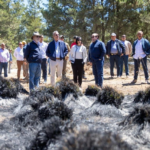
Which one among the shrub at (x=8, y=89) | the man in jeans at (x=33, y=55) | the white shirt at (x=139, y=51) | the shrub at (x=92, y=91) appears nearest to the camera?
the shrub at (x=8, y=89)

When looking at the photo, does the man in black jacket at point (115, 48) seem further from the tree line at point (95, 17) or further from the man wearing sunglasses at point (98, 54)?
the tree line at point (95, 17)

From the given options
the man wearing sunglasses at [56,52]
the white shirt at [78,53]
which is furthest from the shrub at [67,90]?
the white shirt at [78,53]

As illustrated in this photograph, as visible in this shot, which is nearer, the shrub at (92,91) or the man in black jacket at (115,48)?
the shrub at (92,91)

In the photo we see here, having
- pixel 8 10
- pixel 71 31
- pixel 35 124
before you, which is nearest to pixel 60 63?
pixel 35 124

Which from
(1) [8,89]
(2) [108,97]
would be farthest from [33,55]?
(2) [108,97]

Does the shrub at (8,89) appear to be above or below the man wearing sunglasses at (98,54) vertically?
below

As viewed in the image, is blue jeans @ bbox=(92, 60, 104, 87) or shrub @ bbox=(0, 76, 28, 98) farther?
blue jeans @ bbox=(92, 60, 104, 87)

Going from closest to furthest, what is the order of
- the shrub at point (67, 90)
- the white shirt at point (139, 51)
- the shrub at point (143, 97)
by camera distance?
the shrub at point (143, 97) < the shrub at point (67, 90) < the white shirt at point (139, 51)

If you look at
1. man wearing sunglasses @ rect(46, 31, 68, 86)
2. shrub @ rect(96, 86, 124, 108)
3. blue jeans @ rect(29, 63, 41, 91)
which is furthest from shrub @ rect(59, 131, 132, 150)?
man wearing sunglasses @ rect(46, 31, 68, 86)

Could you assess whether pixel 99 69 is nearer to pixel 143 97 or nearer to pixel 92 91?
pixel 92 91

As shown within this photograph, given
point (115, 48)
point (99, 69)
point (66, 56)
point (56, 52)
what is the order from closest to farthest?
point (56, 52) < point (99, 69) < point (66, 56) < point (115, 48)

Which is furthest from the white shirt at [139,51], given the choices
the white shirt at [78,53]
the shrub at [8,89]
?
the shrub at [8,89]

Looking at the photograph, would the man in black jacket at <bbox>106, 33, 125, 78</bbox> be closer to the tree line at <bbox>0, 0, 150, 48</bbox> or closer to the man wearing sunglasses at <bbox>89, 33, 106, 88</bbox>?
the man wearing sunglasses at <bbox>89, 33, 106, 88</bbox>

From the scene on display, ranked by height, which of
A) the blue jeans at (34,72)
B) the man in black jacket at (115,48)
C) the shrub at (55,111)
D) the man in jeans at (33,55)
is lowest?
the shrub at (55,111)
